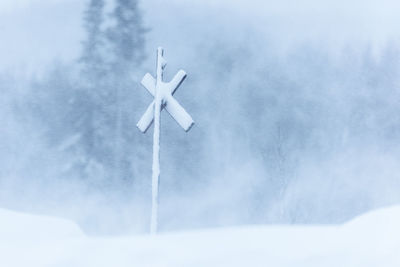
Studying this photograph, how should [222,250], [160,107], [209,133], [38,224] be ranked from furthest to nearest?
[209,133], [160,107], [38,224], [222,250]

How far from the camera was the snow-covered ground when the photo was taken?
88.7 inches

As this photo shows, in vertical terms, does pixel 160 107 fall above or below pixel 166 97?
below

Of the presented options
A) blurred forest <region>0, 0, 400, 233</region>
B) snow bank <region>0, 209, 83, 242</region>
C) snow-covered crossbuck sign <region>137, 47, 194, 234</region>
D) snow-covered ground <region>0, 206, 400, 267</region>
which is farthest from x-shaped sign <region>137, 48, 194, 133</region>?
blurred forest <region>0, 0, 400, 233</region>

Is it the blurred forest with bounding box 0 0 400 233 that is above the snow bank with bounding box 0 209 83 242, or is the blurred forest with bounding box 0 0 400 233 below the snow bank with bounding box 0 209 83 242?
above

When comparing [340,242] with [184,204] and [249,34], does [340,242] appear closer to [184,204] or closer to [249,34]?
[184,204]

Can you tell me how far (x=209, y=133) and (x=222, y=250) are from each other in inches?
934

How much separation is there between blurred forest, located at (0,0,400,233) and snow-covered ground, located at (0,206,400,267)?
18056 millimetres

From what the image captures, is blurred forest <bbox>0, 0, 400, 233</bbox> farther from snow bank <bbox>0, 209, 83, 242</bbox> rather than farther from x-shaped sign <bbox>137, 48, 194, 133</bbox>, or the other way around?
snow bank <bbox>0, 209, 83, 242</bbox>

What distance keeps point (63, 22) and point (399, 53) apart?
15.3 meters

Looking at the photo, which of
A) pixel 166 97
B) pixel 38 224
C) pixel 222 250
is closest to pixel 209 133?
pixel 166 97

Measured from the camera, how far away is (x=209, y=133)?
26031 millimetres

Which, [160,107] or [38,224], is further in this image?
[160,107]

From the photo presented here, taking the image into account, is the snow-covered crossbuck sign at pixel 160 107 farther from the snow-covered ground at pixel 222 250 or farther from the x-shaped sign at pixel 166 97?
the snow-covered ground at pixel 222 250

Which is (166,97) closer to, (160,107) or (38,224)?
(160,107)
